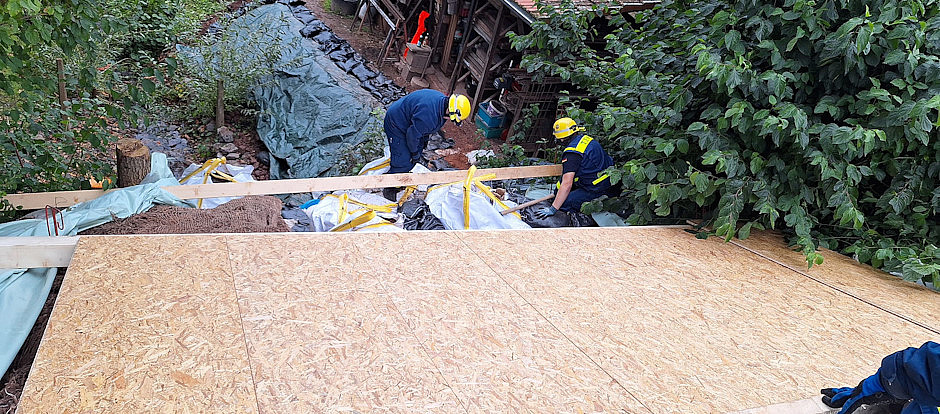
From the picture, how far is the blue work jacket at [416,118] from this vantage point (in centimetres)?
701

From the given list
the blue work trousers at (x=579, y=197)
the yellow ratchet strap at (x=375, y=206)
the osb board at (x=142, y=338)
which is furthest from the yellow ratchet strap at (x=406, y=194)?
the osb board at (x=142, y=338)

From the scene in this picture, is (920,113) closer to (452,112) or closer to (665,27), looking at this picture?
(665,27)

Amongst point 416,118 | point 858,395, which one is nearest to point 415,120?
point 416,118

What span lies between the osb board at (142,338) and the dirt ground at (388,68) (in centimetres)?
683

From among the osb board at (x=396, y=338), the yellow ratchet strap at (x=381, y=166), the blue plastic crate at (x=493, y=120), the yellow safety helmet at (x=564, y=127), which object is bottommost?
the yellow ratchet strap at (x=381, y=166)

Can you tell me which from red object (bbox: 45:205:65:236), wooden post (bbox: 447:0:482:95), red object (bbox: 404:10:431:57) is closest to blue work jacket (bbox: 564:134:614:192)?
red object (bbox: 45:205:65:236)

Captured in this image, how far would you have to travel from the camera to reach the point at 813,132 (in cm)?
400

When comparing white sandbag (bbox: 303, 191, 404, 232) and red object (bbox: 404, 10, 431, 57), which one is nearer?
white sandbag (bbox: 303, 191, 404, 232)

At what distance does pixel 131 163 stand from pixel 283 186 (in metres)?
1.33

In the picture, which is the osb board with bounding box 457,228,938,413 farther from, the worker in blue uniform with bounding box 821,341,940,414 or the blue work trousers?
the blue work trousers

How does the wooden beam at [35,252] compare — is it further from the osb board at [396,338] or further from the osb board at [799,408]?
the osb board at [799,408]

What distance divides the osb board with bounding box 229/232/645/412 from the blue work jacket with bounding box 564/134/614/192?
9.19 ft

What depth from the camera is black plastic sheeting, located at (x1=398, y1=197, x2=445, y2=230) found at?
5.48 metres

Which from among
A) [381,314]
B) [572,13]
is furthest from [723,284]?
[572,13]
